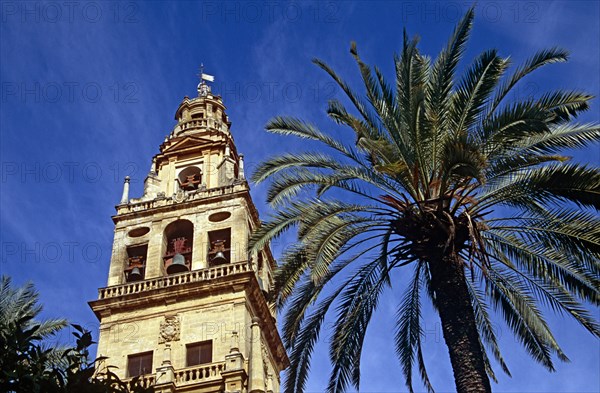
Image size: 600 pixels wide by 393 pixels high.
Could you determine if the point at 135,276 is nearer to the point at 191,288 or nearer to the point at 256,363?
the point at 191,288

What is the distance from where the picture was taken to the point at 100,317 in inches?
1335

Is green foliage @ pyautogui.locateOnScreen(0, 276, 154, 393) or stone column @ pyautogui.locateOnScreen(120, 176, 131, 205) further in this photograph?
stone column @ pyautogui.locateOnScreen(120, 176, 131, 205)

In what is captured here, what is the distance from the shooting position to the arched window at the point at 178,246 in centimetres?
3544

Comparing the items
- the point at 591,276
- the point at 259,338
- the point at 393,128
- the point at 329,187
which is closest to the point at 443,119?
the point at 393,128

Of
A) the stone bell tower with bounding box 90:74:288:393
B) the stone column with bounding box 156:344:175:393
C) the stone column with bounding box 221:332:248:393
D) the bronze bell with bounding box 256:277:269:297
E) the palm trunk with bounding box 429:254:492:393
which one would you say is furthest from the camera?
the bronze bell with bounding box 256:277:269:297

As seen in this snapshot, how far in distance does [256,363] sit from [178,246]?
25.5ft

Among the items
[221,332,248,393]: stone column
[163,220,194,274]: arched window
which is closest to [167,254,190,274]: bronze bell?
[163,220,194,274]: arched window

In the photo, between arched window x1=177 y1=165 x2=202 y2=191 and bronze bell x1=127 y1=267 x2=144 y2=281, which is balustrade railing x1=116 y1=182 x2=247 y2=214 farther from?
bronze bell x1=127 y1=267 x2=144 y2=281

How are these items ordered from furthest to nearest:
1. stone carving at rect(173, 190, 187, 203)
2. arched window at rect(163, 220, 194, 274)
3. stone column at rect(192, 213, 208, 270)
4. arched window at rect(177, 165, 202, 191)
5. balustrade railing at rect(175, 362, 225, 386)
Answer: arched window at rect(177, 165, 202, 191) → stone carving at rect(173, 190, 187, 203) → arched window at rect(163, 220, 194, 274) → stone column at rect(192, 213, 208, 270) → balustrade railing at rect(175, 362, 225, 386)

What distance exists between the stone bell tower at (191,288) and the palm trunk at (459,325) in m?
14.2

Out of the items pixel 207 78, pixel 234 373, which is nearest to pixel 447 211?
pixel 234 373

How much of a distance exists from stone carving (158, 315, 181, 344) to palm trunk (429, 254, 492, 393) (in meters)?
16.9

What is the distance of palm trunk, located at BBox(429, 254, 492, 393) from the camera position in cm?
1630

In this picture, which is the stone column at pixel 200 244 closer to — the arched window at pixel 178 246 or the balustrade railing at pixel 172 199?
the arched window at pixel 178 246
